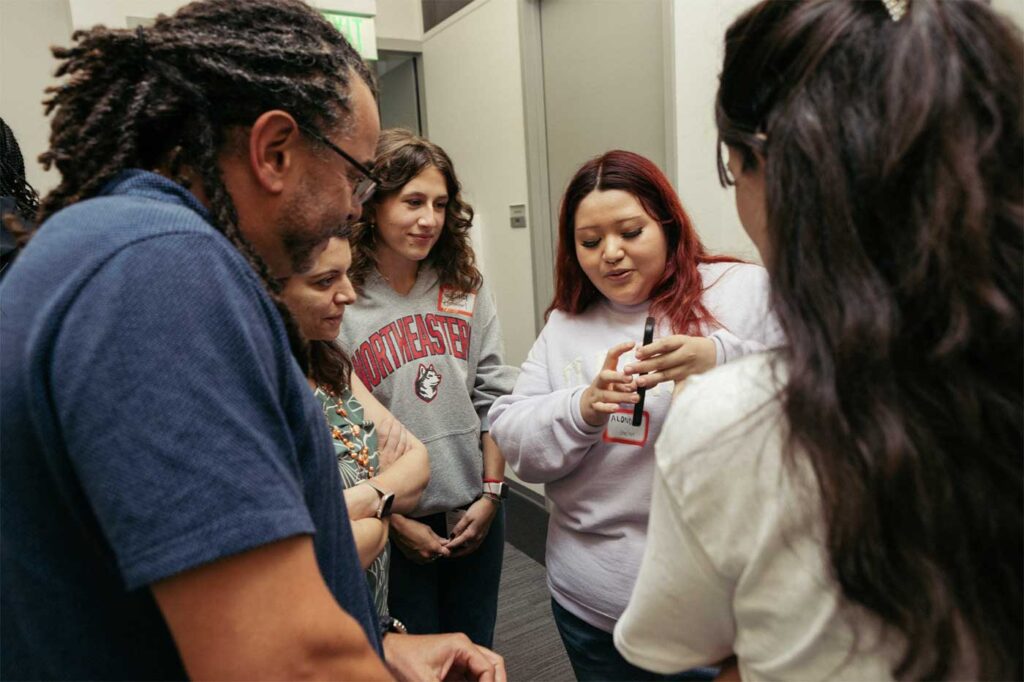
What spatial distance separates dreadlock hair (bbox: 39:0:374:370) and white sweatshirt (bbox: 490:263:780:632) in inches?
28.8

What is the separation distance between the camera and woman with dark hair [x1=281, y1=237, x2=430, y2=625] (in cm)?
130

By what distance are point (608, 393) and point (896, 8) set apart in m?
0.81

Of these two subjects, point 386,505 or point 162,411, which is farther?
point 386,505

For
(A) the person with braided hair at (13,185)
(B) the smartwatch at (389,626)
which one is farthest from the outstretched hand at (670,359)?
(A) the person with braided hair at (13,185)

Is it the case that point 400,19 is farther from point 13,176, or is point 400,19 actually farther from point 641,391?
point 641,391

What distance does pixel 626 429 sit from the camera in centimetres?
133

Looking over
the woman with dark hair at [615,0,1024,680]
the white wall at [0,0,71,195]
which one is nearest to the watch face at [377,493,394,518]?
the woman with dark hair at [615,0,1024,680]

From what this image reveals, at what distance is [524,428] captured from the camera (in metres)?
1.41

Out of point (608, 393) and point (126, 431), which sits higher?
point (126, 431)

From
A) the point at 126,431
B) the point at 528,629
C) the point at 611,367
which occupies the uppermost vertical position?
the point at 126,431

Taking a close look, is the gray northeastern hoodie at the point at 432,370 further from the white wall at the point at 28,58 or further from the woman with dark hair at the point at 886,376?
the white wall at the point at 28,58

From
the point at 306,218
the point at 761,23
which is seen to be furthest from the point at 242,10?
the point at 761,23

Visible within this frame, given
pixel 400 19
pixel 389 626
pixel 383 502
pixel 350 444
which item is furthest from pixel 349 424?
pixel 400 19

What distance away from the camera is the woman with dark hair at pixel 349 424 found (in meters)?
1.30
